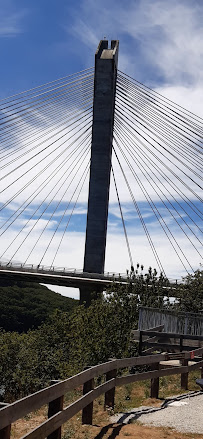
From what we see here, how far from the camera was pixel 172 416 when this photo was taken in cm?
991

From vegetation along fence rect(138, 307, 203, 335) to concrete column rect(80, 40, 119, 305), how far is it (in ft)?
114

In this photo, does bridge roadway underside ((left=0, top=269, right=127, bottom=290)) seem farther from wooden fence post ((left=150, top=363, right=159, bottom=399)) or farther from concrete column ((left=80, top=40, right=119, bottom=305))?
wooden fence post ((left=150, top=363, right=159, bottom=399))

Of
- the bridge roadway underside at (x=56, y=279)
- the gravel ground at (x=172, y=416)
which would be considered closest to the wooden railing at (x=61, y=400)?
the gravel ground at (x=172, y=416)

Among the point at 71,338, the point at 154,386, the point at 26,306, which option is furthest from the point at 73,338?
the point at 26,306

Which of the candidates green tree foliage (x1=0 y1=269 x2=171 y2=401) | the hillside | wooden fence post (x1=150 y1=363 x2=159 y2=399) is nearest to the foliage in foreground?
green tree foliage (x1=0 y1=269 x2=171 y2=401)

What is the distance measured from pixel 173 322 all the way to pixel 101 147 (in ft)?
119

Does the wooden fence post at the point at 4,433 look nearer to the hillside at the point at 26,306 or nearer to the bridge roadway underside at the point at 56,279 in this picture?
the bridge roadway underside at the point at 56,279

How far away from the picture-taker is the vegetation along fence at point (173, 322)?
20.8 metres

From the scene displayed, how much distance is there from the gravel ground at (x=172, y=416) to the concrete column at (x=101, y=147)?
45646 mm

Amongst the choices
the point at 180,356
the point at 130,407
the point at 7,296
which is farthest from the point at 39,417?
the point at 7,296

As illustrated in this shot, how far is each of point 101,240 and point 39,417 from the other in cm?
4695

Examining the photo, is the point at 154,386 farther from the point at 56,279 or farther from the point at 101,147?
the point at 56,279

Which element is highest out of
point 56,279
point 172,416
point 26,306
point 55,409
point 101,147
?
point 101,147

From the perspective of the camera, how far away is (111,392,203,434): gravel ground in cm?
921
